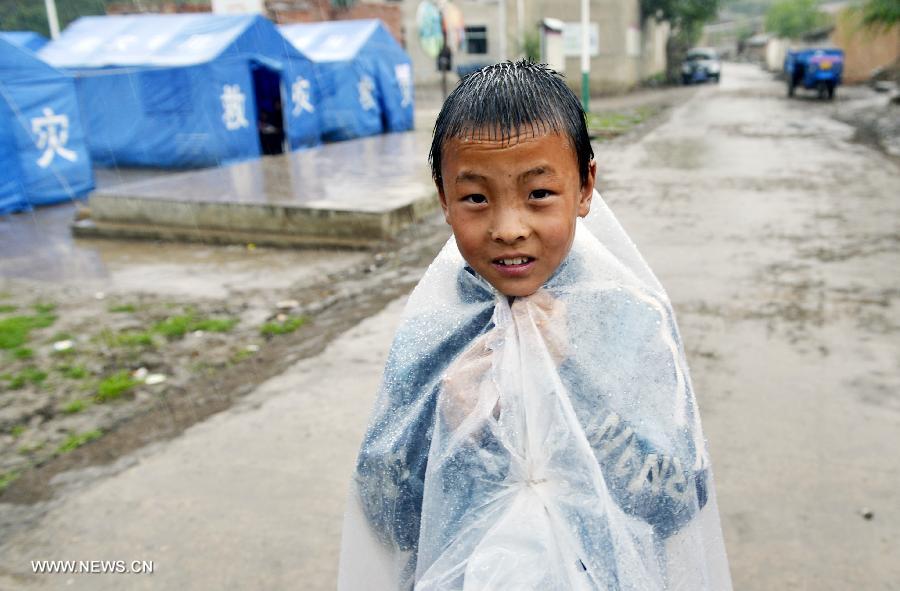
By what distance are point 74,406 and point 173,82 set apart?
27.4 feet

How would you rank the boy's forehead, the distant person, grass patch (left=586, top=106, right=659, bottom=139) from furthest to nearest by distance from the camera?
grass patch (left=586, top=106, right=659, bottom=139) < the distant person < the boy's forehead

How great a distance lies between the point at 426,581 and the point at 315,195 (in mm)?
7142

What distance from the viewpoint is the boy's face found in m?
1.06

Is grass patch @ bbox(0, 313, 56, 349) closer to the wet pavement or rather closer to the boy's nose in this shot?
the wet pavement

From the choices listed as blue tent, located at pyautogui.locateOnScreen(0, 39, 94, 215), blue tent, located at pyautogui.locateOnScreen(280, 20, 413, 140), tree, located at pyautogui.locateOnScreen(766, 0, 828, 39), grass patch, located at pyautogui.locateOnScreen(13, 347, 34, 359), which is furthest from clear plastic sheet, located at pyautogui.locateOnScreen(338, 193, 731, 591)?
tree, located at pyautogui.locateOnScreen(766, 0, 828, 39)

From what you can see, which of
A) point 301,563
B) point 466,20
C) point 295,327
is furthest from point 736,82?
point 301,563

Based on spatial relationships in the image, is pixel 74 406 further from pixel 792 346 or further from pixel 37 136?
pixel 37 136

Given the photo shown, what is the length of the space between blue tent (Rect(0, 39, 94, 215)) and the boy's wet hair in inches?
379

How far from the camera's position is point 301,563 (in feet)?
8.21

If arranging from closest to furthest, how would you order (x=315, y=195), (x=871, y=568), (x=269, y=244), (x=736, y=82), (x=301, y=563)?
(x=871, y=568), (x=301, y=563), (x=269, y=244), (x=315, y=195), (x=736, y=82)

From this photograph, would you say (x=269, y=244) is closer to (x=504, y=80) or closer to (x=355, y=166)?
(x=355, y=166)

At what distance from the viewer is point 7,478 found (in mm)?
3137

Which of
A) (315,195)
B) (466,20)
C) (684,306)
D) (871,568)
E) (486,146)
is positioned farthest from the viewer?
(466,20)

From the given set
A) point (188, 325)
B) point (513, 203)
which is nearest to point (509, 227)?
point (513, 203)
